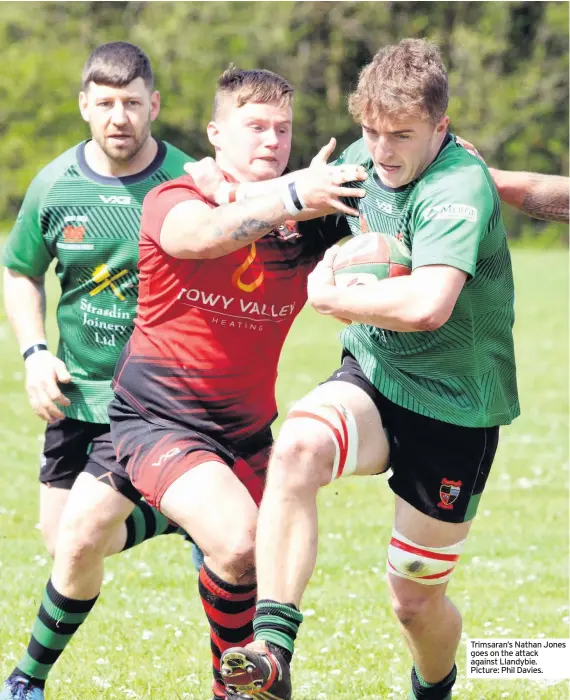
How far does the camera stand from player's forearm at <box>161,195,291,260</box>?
5020 millimetres

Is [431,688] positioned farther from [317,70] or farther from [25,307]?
[317,70]

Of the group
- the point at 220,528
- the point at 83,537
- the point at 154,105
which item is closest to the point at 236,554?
the point at 220,528

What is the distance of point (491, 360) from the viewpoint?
5414 mm

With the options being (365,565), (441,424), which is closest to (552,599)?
(365,565)

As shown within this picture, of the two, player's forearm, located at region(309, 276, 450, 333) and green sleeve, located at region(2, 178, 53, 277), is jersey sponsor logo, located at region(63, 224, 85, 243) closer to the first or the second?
green sleeve, located at region(2, 178, 53, 277)

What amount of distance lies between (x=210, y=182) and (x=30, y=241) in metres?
1.52

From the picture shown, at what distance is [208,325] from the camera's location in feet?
17.7

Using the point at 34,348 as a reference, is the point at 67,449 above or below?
below

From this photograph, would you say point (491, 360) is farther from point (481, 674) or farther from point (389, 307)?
point (481, 674)

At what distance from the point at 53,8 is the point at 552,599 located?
47.4 metres

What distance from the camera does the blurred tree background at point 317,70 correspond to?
46.1 m

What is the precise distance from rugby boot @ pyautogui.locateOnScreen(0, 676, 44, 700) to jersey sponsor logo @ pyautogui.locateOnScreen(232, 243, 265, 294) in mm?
2267

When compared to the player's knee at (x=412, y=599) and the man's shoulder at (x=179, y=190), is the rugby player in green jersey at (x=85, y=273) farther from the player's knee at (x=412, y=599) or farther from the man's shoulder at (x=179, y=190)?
the player's knee at (x=412, y=599)
